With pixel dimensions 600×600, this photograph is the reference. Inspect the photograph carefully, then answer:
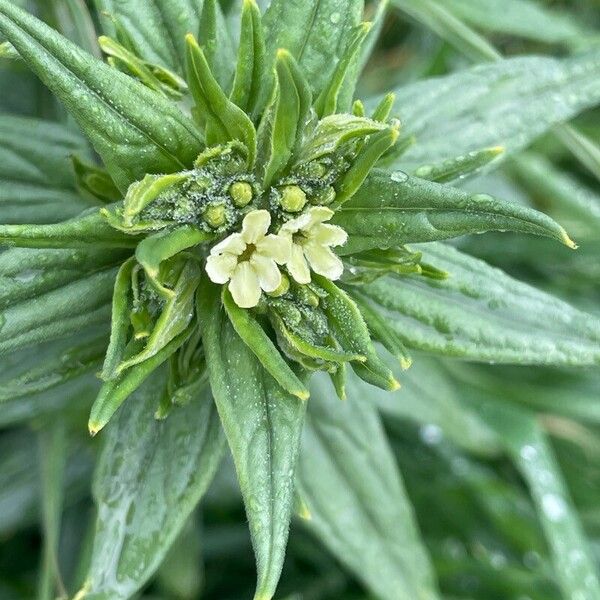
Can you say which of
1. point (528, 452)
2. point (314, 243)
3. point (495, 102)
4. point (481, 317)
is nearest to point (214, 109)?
point (314, 243)

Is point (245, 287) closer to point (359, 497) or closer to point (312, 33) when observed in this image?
point (312, 33)

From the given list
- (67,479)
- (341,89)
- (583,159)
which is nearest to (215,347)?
(341,89)

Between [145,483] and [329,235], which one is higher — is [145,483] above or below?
below

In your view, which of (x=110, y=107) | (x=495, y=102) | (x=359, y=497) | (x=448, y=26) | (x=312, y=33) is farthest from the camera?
(x=448, y=26)

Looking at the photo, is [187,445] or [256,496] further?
[187,445]

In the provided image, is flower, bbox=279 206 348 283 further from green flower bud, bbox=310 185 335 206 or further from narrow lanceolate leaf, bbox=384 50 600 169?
narrow lanceolate leaf, bbox=384 50 600 169

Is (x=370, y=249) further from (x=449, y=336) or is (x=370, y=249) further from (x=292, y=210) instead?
(x=449, y=336)

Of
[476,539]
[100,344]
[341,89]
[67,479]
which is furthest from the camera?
[476,539]
